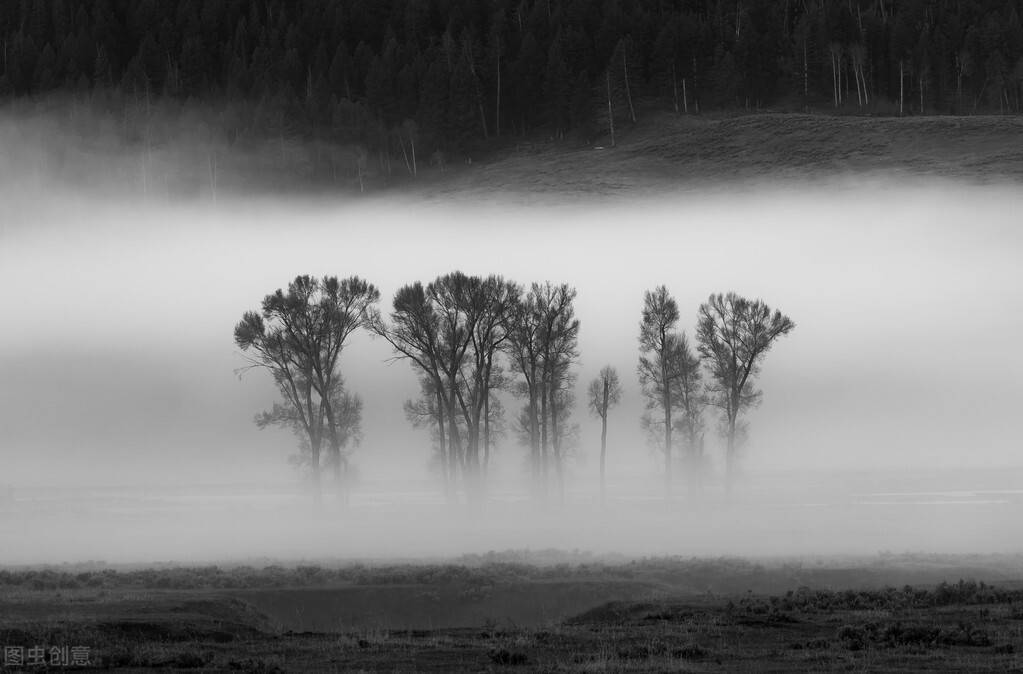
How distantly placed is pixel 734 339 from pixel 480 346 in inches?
618

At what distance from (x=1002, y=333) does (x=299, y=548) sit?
76405 mm

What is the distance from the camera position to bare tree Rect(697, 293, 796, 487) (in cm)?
7281

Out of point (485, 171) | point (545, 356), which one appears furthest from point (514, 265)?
point (545, 356)

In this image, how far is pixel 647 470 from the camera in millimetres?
116562

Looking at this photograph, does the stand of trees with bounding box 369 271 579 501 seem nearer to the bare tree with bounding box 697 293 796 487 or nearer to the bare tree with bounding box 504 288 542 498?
the bare tree with bounding box 504 288 542 498

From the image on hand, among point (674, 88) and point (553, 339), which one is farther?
point (674, 88)

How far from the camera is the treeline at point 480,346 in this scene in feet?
237

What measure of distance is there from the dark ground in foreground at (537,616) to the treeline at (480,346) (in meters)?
24.9

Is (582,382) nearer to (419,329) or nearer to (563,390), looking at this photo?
(563,390)

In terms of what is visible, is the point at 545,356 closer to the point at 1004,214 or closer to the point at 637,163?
the point at 1004,214

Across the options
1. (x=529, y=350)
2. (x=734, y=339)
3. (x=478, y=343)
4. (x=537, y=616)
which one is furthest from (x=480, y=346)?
(x=537, y=616)

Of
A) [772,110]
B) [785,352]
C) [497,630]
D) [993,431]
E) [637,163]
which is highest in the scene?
[772,110]

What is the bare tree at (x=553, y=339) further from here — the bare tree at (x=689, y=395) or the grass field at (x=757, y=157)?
the grass field at (x=757, y=157)

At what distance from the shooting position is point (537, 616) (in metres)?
37.4
